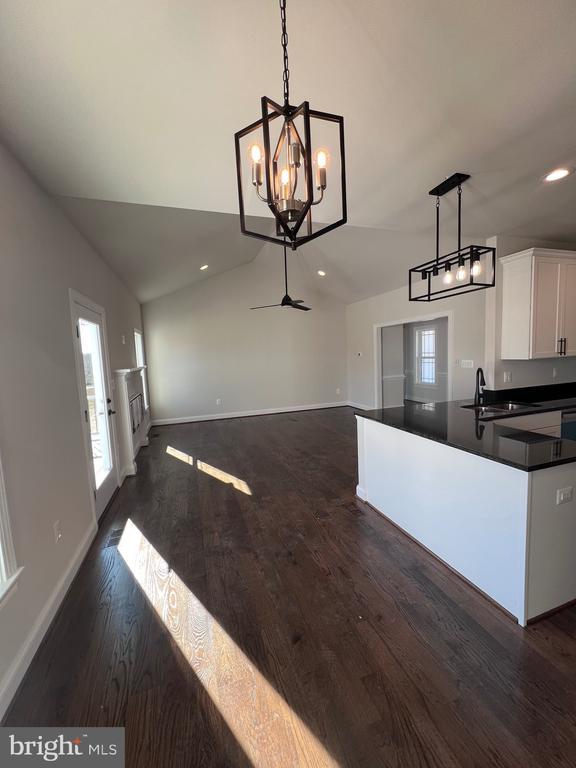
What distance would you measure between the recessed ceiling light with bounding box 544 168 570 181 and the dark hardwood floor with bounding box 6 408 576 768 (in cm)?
283

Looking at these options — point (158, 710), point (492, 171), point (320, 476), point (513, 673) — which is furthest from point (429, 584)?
point (492, 171)

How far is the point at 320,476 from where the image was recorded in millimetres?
3799

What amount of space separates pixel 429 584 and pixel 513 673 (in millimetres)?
585

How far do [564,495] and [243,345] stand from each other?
6.25 metres

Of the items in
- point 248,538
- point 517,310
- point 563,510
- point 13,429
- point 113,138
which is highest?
point 113,138

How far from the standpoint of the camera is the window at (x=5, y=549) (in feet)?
4.82

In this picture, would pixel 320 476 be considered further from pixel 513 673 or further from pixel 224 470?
pixel 513 673

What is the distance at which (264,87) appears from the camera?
1.51 metres

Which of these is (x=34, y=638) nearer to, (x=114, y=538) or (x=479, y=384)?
(x=114, y=538)

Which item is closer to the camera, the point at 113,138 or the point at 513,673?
the point at 513,673

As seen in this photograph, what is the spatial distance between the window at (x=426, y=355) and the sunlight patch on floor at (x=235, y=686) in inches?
233

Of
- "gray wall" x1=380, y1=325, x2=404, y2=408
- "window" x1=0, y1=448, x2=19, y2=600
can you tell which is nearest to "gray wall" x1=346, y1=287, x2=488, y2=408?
"gray wall" x1=380, y1=325, x2=404, y2=408

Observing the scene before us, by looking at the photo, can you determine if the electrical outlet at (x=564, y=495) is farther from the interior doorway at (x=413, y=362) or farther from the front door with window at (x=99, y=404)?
the interior doorway at (x=413, y=362)
